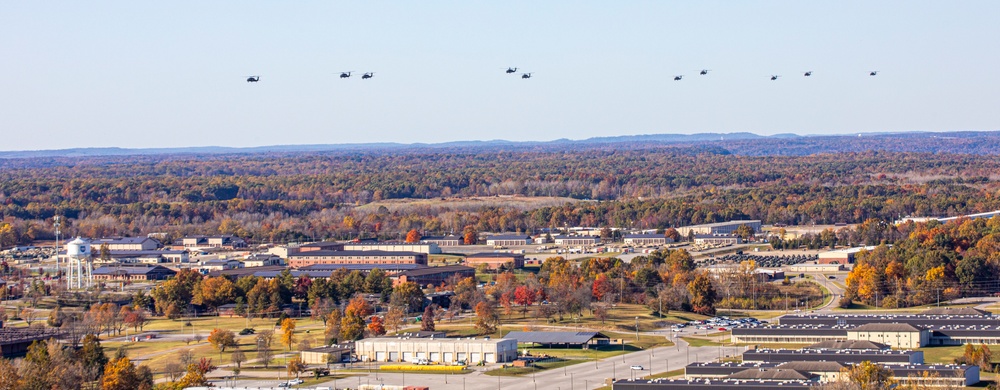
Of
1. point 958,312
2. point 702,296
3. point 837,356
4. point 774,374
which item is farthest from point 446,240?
point 774,374

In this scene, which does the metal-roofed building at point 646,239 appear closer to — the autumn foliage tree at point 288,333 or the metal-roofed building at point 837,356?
the autumn foliage tree at point 288,333

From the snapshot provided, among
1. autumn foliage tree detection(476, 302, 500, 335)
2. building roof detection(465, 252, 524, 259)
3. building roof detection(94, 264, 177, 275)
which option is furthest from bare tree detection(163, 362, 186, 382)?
building roof detection(465, 252, 524, 259)

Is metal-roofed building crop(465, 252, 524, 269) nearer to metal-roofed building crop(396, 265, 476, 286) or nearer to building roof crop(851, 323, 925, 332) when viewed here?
metal-roofed building crop(396, 265, 476, 286)

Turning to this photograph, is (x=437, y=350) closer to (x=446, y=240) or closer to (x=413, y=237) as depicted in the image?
(x=413, y=237)

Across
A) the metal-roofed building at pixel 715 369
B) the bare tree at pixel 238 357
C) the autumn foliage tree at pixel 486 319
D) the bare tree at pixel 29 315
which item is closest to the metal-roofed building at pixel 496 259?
the autumn foliage tree at pixel 486 319

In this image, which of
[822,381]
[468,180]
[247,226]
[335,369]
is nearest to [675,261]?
[335,369]
